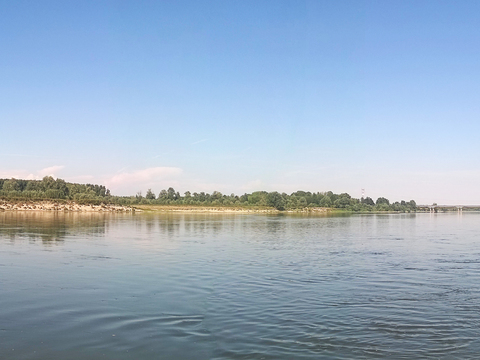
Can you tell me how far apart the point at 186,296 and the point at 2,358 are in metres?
8.57

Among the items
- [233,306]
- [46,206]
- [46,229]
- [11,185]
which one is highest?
[11,185]

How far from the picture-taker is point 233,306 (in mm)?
17172

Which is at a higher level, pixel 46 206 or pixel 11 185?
pixel 11 185

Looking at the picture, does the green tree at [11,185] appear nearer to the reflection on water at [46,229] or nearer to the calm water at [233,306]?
the reflection on water at [46,229]

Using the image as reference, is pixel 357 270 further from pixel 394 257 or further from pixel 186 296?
pixel 186 296

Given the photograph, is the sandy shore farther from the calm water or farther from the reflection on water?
the calm water

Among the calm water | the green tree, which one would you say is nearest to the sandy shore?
the green tree

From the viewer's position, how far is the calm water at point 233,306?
1235 centimetres

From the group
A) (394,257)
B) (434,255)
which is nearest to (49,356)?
(394,257)

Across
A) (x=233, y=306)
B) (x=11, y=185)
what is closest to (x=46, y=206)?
(x=11, y=185)

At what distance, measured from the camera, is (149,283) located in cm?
2153

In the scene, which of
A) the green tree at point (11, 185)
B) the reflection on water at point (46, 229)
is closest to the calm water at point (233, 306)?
the reflection on water at point (46, 229)

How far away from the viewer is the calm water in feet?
40.5

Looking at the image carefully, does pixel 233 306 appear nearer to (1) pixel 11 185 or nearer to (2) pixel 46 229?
(2) pixel 46 229
